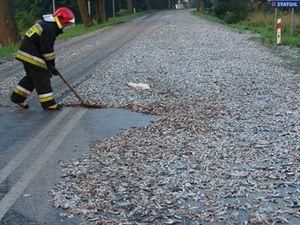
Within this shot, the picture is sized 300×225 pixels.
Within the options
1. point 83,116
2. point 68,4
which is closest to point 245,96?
point 83,116

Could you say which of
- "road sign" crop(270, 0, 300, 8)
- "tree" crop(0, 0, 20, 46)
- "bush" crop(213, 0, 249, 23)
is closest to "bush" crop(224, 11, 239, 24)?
"bush" crop(213, 0, 249, 23)

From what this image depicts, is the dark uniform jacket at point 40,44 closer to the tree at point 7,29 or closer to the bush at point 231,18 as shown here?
the tree at point 7,29

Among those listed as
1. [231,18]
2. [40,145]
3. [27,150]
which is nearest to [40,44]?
[40,145]

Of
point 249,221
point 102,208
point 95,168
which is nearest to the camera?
point 249,221

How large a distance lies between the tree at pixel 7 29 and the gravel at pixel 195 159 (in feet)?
42.4

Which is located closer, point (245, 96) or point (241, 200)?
point (241, 200)

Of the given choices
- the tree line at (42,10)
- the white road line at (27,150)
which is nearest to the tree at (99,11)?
the tree line at (42,10)

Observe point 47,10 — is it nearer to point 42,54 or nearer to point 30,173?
point 42,54

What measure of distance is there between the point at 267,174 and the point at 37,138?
332 centimetres

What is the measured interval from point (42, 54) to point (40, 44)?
0.56 ft

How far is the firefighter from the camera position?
8977 millimetres

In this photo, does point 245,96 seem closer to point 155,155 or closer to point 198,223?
point 155,155

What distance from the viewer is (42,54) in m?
9.09

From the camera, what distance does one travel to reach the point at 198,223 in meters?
4.45
